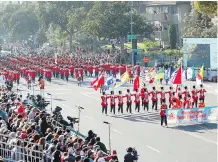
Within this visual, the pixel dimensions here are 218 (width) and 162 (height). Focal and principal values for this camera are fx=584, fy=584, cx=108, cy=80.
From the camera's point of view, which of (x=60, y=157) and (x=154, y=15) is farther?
(x=154, y=15)

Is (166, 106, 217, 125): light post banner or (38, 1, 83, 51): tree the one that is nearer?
(166, 106, 217, 125): light post banner

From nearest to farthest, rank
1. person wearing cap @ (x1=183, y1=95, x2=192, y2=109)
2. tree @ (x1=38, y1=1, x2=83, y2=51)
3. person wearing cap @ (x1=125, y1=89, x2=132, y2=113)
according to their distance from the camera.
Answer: person wearing cap @ (x1=183, y1=95, x2=192, y2=109), person wearing cap @ (x1=125, y1=89, x2=132, y2=113), tree @ (x1=38, y1=1, x2=83, y2=51)

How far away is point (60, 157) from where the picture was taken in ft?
50.0

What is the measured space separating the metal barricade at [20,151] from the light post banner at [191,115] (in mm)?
10414

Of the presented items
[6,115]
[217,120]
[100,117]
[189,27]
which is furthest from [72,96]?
[189,27]

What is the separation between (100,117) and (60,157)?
1336 cm

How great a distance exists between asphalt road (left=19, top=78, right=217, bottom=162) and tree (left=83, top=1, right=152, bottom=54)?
25.0m

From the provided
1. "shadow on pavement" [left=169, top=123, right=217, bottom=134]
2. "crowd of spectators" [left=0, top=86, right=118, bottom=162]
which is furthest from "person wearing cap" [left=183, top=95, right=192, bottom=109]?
"crowd of spectators" [left=0, top=86, right=118, bottom=162]

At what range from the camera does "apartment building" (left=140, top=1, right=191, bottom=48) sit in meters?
64.4

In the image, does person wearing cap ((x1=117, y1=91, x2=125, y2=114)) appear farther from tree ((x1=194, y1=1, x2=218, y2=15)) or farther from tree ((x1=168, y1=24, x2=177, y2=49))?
tree ((x1=168, y1=24, x2=177, y2=49))

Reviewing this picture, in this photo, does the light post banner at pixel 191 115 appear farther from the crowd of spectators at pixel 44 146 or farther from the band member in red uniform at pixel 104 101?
the crowd of spectators at pixel 44 146

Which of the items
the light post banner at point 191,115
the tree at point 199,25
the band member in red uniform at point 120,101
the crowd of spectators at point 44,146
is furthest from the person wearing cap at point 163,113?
the tree at point 199,25

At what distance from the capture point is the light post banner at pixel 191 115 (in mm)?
25541

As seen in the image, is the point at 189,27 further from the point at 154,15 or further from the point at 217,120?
the point at 217,120
